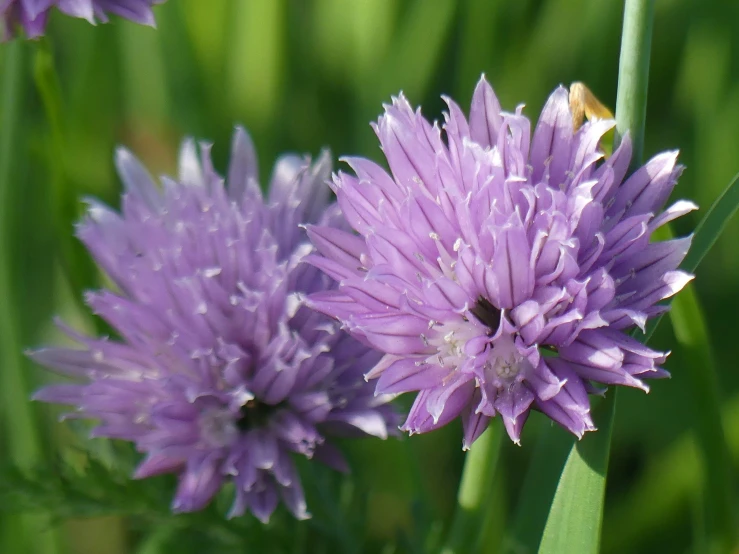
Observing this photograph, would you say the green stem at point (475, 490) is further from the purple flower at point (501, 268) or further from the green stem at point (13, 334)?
the green stem at point (13, 334)

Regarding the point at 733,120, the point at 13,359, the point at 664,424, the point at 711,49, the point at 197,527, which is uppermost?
the point at 711,49

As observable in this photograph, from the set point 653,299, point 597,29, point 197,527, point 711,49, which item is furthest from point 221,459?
point 711,49

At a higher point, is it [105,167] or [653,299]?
[105,167]

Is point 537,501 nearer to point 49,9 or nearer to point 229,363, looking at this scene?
point 229,363

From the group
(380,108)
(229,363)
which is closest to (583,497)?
(229,363)

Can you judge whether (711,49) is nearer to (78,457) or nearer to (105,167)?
(105,167)

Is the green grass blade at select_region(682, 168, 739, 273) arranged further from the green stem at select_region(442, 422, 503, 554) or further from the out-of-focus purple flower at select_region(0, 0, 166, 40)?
the out-of-focus purple flower at select_region(0, 0, 166, 40)

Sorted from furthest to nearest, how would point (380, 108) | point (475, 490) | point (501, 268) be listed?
point (380, 108) → point (475, 490) → point (501, 268)
